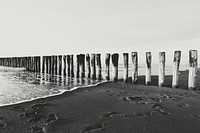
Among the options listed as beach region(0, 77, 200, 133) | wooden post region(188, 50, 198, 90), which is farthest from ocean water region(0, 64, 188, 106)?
wooden post region(188, 50, 198, 90)

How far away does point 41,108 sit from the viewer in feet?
11.0

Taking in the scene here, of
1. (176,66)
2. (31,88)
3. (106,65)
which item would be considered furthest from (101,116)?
(106,65)

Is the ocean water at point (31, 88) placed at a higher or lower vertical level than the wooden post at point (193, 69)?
lower

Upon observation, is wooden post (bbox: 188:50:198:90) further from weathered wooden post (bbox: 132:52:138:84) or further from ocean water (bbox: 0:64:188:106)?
ocean water (bbox: 0:64:188:106)

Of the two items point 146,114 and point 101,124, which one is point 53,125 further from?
point 146,114

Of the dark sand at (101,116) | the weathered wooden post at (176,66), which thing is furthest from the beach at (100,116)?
the weathered wooden post at (176,66)

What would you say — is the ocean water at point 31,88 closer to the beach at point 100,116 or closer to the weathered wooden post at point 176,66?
the beach at point 100,116

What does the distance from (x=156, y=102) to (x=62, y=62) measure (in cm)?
915

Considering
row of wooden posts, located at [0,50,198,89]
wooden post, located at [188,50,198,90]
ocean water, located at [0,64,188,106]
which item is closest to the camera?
ocean water, located at [0,64,188,106]

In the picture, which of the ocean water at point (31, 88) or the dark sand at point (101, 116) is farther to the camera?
the ocean water at point (31, 88)

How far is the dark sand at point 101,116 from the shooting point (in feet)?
8.14

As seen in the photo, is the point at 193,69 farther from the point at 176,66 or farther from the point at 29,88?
the point at 29,88

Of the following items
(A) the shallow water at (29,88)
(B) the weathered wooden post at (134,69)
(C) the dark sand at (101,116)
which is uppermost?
(B) the weathered wooden post at (134,69)

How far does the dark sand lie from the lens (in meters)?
2.48
